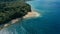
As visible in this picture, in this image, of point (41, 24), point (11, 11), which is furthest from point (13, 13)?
point (41, 24)

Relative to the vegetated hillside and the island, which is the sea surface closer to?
the island

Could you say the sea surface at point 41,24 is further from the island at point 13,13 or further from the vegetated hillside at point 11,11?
the vegetated hillside at point 11,11

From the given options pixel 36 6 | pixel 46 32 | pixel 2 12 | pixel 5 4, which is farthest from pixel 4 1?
pixel 46 32

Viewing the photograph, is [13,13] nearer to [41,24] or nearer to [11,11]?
[11,11]

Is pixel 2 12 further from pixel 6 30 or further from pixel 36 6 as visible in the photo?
pixel 36 6

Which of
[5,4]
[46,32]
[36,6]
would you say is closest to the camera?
[46,32]
